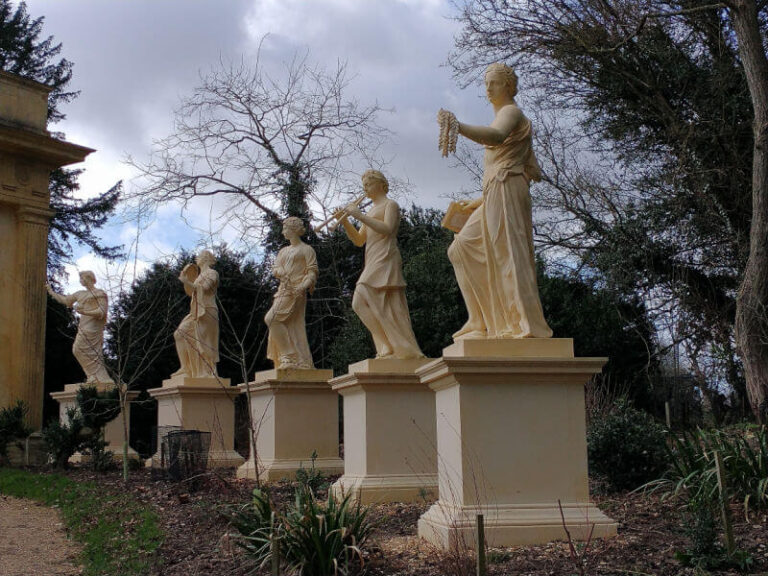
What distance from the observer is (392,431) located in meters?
9.54

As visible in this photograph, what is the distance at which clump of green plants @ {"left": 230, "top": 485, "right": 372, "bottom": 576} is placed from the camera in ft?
18.2

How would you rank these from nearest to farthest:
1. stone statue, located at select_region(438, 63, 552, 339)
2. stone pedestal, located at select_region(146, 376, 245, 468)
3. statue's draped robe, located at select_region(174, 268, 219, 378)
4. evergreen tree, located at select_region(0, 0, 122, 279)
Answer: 1. stone statue, located at select_region(438, 63, 552, 339)
2. stone pedestal, located at select_region(146, 376, 245, 468)
3. statue's draped robe, located at select_region(174, 268, 219, 378)
4. evergreen tree, located at select_region(0, 0, 122, 279)

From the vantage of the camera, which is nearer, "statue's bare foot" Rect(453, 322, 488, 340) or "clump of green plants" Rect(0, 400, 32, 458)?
"statue's bare foot" Rect(453, 322, 488, 340)

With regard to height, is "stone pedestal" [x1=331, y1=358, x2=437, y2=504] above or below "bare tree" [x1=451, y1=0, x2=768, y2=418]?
below

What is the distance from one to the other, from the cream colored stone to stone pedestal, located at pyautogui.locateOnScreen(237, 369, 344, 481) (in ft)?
18.4

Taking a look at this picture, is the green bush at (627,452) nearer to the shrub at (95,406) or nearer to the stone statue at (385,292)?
the stone statue at (385,292)

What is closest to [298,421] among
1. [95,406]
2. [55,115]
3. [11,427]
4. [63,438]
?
[95,406]

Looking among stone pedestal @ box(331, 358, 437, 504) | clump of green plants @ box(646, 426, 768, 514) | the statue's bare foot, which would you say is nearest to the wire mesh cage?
stone pedestal @ box(331, 358, 437, 504)

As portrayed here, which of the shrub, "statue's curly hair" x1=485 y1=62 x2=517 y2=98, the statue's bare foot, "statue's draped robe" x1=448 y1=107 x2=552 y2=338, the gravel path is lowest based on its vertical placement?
the gravel path

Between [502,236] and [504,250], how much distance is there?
0.11 metres

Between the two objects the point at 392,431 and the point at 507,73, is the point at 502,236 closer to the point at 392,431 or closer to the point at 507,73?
the point at 507,73

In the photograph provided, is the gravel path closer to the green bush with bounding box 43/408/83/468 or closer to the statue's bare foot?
the green bush with bounding box 43/408/83/468

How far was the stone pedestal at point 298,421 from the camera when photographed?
12.5 meters

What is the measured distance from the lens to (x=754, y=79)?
42.4 ft
